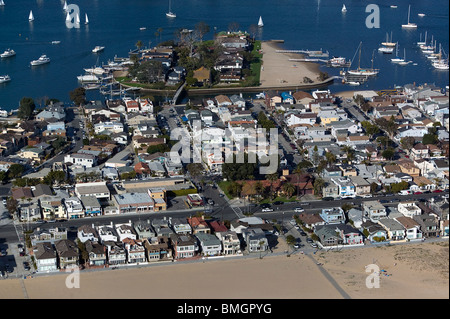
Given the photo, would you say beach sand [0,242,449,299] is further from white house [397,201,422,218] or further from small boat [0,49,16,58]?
small boat [0,49,16,58]

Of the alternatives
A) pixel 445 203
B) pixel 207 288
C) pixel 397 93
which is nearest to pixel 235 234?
pixel 207 288

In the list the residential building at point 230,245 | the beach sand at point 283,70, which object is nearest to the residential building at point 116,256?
the residential building at point 230,245

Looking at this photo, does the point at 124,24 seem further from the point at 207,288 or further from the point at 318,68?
the point at 207,288

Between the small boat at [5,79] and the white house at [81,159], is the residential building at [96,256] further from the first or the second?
the small boat at [5,79]

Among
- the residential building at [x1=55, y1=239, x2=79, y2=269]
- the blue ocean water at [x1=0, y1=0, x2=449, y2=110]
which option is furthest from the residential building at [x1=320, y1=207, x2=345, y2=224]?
the blue ocean water at [x1=0, y1=0, x2=449, y2=110]

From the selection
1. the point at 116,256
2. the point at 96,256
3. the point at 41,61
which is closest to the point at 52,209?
the point at 96,256
